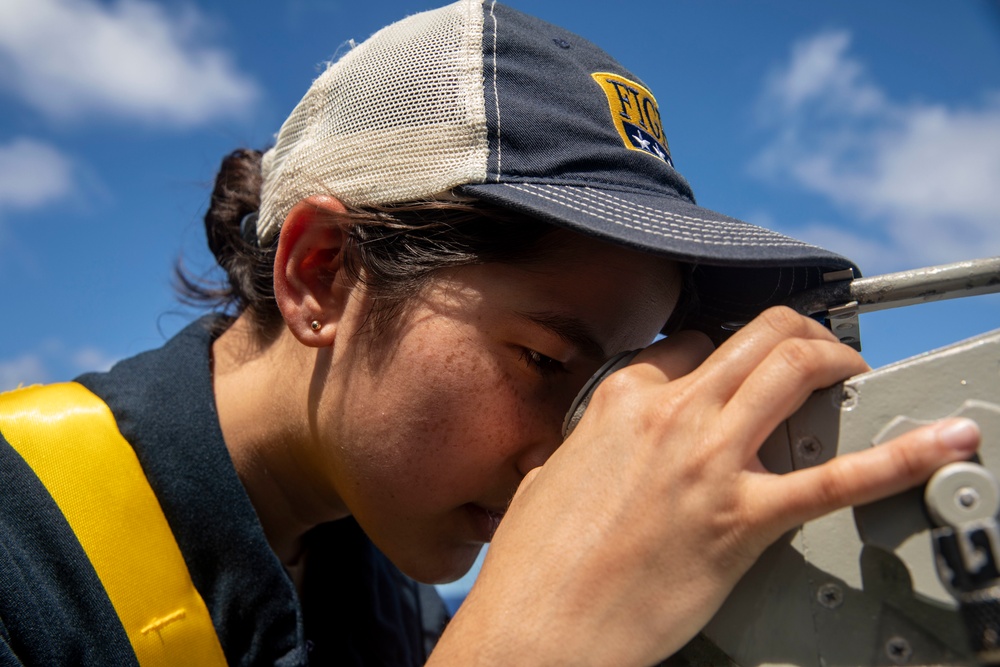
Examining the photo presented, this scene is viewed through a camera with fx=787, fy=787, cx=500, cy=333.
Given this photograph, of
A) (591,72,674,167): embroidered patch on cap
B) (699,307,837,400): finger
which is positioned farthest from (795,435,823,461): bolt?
(591,72,674,167): embroidered patch on cap

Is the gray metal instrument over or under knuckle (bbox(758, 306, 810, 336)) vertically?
under

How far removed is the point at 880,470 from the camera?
2.82 ft

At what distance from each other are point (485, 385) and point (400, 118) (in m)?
0.54

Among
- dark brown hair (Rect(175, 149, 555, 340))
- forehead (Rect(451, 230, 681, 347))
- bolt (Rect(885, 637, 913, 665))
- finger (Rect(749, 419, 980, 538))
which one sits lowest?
bolt (Rect(885, 637, 913, 665))

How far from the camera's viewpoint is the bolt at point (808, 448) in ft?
3.30

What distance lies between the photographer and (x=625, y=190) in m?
1.47

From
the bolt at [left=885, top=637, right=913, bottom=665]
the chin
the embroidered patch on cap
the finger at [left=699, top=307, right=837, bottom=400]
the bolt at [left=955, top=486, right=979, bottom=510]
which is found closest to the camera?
the bolt at [left=955, top=486, right=979, bottom=510]

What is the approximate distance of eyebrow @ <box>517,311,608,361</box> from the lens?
4.67 feet

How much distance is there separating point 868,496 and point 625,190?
2.51 ft

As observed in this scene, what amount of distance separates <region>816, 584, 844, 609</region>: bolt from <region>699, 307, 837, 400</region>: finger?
0.86 ft

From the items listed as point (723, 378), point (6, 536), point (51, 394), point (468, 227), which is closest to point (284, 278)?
point (468, 227)

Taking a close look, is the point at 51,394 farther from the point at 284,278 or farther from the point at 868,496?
the point at 868,496

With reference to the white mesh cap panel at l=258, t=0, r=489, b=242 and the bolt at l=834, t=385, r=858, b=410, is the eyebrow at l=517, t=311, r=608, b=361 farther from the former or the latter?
the bolt at l=834, t=385, r=858, b=410

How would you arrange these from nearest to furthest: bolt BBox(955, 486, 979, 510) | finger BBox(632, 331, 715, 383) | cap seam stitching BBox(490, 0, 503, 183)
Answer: bolt BBox(955, 486, 979, 510) < finger BBox(632, 331, 715, 383) < cap seam stitching BBox(490, 0, 503, 183)
